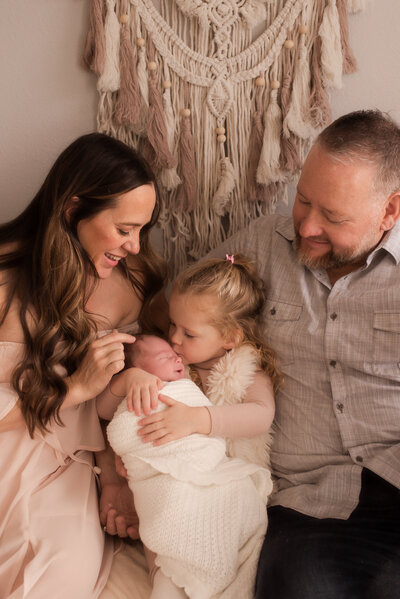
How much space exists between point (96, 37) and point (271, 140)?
1.91 ft

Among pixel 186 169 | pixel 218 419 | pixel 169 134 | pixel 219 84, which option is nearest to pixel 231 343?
pixel 218 419

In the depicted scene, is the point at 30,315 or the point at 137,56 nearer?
the point at 30,315

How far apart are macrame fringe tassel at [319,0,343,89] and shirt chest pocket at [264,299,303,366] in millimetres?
676

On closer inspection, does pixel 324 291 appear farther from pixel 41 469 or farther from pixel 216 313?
pixel 41 469

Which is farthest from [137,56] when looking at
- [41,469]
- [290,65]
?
[41,469]

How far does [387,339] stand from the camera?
1.42m

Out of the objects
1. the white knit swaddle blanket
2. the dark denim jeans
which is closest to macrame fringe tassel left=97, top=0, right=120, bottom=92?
the white knit swaddle blanket

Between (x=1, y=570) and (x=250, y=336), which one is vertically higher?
(x=250, y=336)

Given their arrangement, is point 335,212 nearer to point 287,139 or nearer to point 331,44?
point 287,139

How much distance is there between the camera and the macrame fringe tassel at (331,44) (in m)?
1.59

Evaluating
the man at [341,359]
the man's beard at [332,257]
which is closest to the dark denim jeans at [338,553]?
the man at [341,359]

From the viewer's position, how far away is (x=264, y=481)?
140cm

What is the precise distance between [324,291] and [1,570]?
1053 millimetres

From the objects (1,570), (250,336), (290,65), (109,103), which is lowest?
(1,570)
